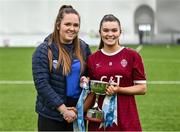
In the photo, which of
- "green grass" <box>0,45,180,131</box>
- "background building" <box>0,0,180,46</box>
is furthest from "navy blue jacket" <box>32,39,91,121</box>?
"background building" <box>0,0,180,46</box>

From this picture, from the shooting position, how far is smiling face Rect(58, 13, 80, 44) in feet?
11.3

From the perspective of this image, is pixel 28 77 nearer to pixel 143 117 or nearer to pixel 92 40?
pixel 143 117

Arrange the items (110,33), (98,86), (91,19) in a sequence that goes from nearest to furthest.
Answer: (98,86)
(110,33)
(91,19)

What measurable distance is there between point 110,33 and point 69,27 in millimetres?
285

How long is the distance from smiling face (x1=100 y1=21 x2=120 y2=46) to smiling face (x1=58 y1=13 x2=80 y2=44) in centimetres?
19

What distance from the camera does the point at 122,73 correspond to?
3406mm

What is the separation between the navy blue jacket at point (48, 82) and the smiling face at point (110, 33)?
0.35 metres

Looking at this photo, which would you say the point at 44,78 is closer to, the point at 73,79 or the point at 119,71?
the point at 73,79

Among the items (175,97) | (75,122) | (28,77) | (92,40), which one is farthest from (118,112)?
(92,40)

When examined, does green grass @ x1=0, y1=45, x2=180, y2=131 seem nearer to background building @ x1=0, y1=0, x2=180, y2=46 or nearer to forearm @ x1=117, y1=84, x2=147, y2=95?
forearm @ x1=117, y1=84, x2=147, y2=95

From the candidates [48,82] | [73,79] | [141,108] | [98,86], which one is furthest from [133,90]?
[141,108]

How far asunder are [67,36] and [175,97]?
591cm

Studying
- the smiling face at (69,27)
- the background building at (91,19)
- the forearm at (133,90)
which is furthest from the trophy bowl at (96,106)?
the background building at (91,19)

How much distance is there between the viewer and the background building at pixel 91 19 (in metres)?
34.8
